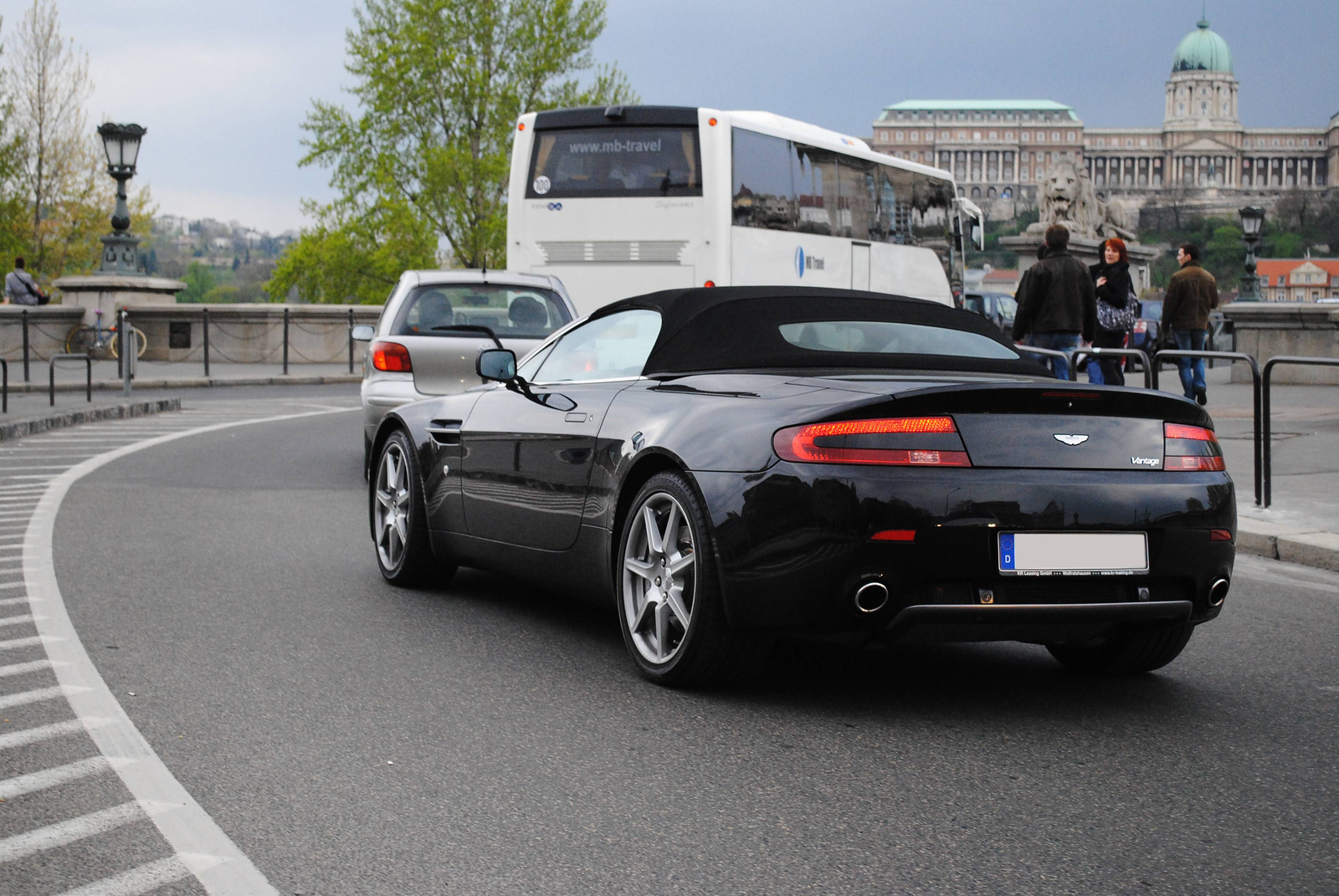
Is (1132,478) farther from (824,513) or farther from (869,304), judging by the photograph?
(869,304)

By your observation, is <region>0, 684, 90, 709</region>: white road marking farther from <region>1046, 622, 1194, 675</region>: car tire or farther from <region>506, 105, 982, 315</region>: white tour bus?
<region>506, 105, 982, 315</region>: white tour bus

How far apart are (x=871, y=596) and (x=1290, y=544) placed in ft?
15.7

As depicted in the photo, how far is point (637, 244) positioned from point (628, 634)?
13678 mm

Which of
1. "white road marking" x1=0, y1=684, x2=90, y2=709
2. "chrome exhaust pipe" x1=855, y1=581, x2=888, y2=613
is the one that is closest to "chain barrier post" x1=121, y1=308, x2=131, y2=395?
"white road marking" x1=0, y1=684, x2=90, y2=709

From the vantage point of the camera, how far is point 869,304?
19.3 ft

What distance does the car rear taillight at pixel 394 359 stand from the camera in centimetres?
1148

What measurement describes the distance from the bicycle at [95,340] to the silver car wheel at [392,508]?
83.2ft

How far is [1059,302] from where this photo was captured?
1509 centimetres

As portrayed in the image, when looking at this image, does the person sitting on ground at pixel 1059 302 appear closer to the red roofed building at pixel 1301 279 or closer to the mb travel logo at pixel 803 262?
the mb travel logo at pixel 803 262

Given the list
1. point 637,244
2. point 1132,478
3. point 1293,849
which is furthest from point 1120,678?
point 637,244

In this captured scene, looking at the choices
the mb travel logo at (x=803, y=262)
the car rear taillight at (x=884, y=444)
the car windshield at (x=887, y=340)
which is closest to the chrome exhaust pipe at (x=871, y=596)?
the car rear taillight at (x=884, y=444)

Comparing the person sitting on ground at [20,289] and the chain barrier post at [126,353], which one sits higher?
the person sitting on ground at [20,289]

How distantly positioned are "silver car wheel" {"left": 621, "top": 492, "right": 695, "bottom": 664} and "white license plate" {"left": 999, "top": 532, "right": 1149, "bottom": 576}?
97 centimetres

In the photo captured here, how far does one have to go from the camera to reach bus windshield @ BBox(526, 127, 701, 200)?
61.0ft
